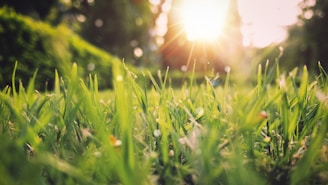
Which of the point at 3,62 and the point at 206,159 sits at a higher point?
the point at 206,159

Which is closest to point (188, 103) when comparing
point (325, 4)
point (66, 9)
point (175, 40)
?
→ point (325, 4)

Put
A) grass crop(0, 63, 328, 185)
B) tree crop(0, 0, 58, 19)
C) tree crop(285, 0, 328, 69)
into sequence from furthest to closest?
tree crop(285, 0, 328, 69) → tree crop(0, 0, 58, 19) → grass crop(0, 63, 328, 185)

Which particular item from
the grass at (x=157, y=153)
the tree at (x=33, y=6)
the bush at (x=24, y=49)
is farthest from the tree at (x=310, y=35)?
the grass at (x=157, y=153)

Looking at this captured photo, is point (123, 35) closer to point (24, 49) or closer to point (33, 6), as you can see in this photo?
point (33, 6)

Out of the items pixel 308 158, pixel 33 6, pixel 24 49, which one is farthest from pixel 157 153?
pixel 33 6

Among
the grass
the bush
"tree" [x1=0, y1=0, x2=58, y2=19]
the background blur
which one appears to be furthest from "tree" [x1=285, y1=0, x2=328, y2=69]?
→ the grass

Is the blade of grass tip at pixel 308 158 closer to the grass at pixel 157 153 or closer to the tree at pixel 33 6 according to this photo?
the grass at pixel 157 153

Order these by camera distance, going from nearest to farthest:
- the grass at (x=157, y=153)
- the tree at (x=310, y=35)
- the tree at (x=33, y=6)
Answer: the grass at (x=157, y=153) → the tree at (x=33, y=6) → the tree at (x=310, y=35)

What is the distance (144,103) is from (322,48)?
25.4m

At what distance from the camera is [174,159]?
614 mm

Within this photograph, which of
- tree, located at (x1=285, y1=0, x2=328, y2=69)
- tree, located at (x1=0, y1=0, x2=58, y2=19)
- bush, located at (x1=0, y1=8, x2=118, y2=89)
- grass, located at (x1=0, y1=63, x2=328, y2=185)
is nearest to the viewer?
grass, located at (x1=0, y1=63, x2=328, y2=185)

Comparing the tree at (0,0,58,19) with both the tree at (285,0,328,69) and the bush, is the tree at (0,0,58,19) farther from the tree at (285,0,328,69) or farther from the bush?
the tree at (285,0,328,69)

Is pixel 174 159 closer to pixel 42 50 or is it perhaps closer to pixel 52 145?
pixel 52 145

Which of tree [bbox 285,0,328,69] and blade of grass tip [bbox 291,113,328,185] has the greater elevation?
blade of grass tip [bbox 291,113,328,185]
